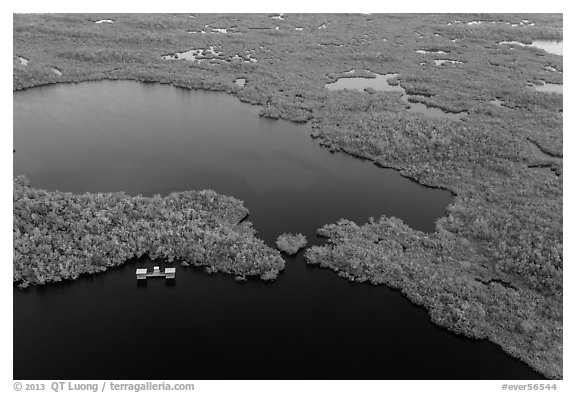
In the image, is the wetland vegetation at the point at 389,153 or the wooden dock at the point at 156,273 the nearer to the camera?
the wooden dock at the point at 156,273

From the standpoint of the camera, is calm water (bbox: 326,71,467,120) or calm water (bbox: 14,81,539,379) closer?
calm water (bbox: 14,81,539,379)

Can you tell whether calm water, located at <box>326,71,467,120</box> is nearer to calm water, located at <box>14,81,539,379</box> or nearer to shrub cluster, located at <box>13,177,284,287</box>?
calm water, located at <box>14,81,539,379</box>

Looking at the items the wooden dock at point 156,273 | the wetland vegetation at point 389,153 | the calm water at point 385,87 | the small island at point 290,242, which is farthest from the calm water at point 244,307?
the calm water at point 385,87

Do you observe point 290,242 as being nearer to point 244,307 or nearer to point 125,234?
point 244,307

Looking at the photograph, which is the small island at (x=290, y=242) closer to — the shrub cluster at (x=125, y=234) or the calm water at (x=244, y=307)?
the calm water at (x=244, y=307)

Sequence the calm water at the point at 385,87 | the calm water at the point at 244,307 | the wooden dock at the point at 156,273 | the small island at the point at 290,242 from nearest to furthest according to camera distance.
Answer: the calm water at the point at 244,307 < the wooden dock at the point at 156,273 < the small island at the point at 290,242 < the calm water at the point at 385,87

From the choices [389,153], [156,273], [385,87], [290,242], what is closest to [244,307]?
[156,273]

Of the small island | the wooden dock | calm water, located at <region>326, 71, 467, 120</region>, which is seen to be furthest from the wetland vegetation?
the wooden dock
